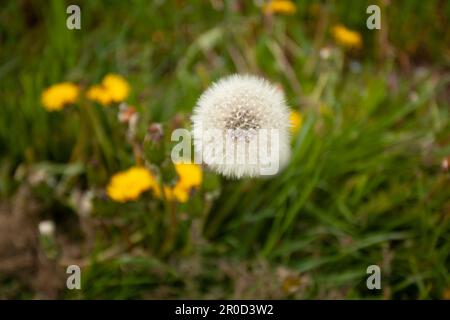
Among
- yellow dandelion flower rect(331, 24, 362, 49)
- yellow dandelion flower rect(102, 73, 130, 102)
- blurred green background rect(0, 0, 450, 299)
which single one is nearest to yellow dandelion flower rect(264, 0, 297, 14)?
blurred green background rect(0, 0, 450, 299)

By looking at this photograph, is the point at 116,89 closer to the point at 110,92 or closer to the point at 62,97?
the point at 110,92

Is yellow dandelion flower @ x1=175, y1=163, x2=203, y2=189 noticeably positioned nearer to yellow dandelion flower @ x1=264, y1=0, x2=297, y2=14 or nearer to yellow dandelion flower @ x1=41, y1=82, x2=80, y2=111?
yellow dandelion flower @ x1=41, y1=82, x2=80, y2=111

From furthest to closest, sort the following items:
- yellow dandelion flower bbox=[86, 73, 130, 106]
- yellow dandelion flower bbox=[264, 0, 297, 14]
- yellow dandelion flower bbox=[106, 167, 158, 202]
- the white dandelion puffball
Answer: yellow dandelion flower bbox=[264, 0, 297, 14] < yellow dandelion flower bbox=[86, 73, 130, 106] < yellow dandelion flower bbox=[106, 167, 158, 202] < the white dandelion puffball

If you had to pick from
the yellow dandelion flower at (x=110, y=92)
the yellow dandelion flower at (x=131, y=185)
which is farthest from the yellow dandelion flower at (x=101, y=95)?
the yellow dandelion flower at (x=131, y=185)

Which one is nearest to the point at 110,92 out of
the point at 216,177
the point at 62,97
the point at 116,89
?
the point at 116,89

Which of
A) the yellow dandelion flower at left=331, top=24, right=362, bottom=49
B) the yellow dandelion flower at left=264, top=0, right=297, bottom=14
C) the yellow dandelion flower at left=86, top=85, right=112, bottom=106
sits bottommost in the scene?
the yellow dandelion flower at left=86, top=85, right=112, bottom=106

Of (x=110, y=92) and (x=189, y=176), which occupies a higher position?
(x=110, y=92)
